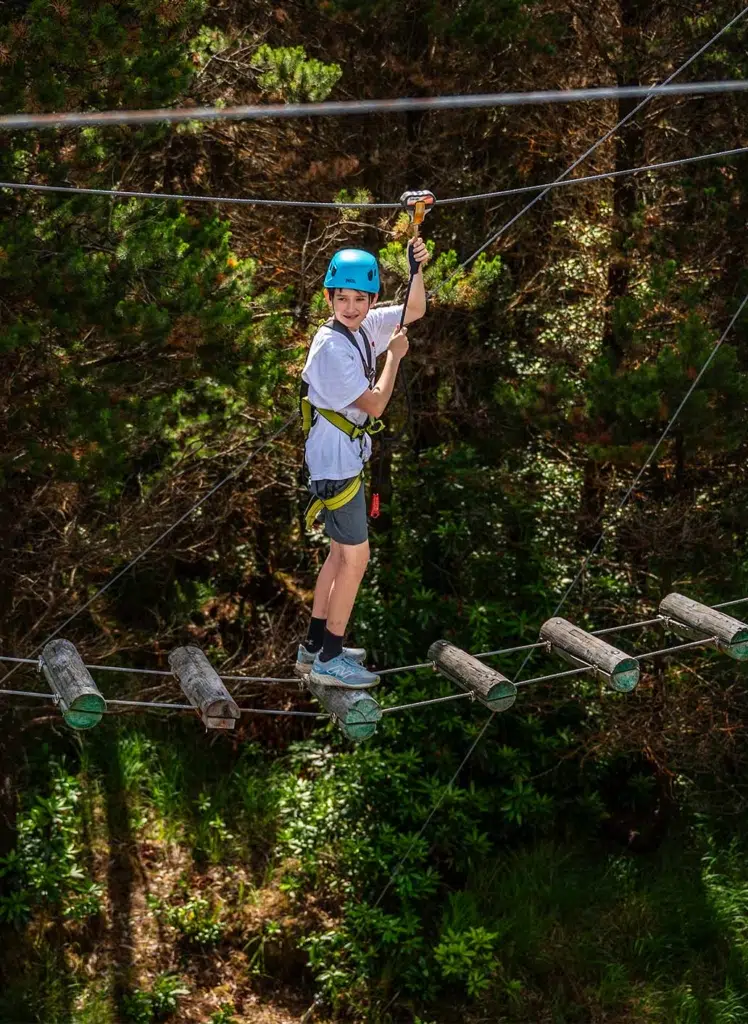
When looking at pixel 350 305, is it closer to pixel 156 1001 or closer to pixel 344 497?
pixel 344 497

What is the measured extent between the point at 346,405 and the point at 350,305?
0.37 m

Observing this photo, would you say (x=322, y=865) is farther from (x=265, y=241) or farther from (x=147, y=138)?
(x=147, y=138)

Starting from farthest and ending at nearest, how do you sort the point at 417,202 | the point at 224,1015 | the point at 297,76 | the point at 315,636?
1. the point at 224,1015
2. the point at 297,76
3. the point at 315,636
4. the point at 417,202

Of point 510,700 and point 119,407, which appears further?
point 119,407

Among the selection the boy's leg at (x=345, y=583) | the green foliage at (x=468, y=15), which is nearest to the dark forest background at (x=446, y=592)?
the green foliage at (x=468, y=15)

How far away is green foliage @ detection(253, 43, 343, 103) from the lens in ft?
24.7

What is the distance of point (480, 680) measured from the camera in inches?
214

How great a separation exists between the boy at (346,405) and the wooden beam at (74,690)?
90cm

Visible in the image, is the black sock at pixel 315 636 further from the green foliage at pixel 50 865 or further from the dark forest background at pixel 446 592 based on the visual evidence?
the green foliage at pixel 50 865

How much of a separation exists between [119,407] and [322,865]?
4.37 metres

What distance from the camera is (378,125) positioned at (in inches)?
384

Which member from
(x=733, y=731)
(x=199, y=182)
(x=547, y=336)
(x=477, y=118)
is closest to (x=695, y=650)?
(x=733, y=731)

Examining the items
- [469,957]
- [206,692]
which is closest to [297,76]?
[206,692]

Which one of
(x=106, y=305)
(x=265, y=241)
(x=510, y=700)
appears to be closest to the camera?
(x=510, y=700)
